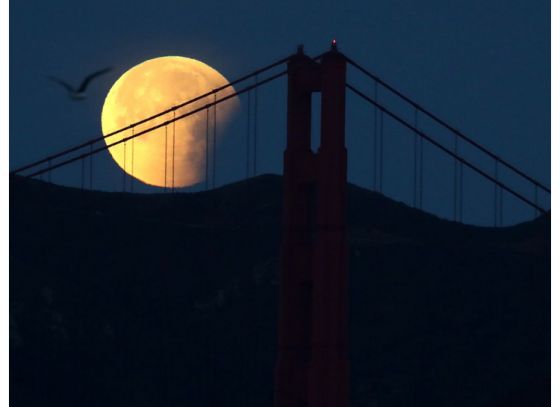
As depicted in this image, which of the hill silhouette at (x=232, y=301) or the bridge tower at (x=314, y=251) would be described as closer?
the bridge tower at (x=314, y=251)

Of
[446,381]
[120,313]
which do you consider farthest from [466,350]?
[120,313]

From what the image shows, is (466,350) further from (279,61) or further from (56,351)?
(279,61)

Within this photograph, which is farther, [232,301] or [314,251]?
[232,301]

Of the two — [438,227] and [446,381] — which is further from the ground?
[438,227]

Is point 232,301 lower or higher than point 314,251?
higher
